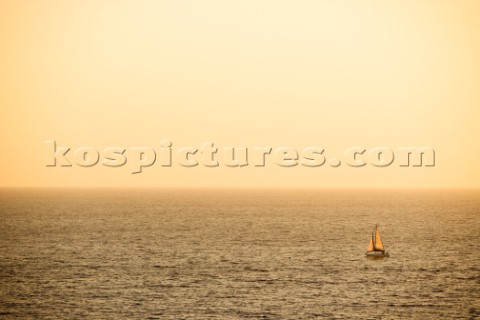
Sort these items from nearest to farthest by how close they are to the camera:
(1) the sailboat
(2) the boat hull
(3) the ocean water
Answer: (3) the ocean water → (2) the boat hull → (1) the sailboat

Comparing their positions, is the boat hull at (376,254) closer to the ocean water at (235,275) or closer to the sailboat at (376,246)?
→ the sailboat at (376,246)

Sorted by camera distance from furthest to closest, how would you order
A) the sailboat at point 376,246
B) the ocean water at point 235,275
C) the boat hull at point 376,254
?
the sailboat at point 376,246
the boat hull at point 376,254
the ocean water at point 235,275

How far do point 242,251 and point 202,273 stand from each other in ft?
75.0

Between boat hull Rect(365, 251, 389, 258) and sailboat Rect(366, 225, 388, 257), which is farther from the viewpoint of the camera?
sailboat Rect(366, 225, 388, 257)

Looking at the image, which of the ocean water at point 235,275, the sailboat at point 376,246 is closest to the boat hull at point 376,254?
the sailboat at point 376,246

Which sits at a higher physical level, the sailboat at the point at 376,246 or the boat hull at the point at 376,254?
the sailboat at the point at 376,246

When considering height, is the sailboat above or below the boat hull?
above

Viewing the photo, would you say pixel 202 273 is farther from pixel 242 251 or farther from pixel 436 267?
pixel 436 267

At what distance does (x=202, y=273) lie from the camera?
8525 cm

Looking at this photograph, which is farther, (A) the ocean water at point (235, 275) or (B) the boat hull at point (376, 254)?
(B) the boat hull at point (376, 254)

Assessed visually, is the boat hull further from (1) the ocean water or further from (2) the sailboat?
(1) the ocean water

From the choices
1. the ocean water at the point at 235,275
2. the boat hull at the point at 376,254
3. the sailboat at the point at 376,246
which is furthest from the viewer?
the sailboat at the point at 376,246

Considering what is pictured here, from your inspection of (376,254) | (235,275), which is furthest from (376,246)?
(235,275)

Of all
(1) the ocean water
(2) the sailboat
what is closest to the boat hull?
(2) the sailboat
